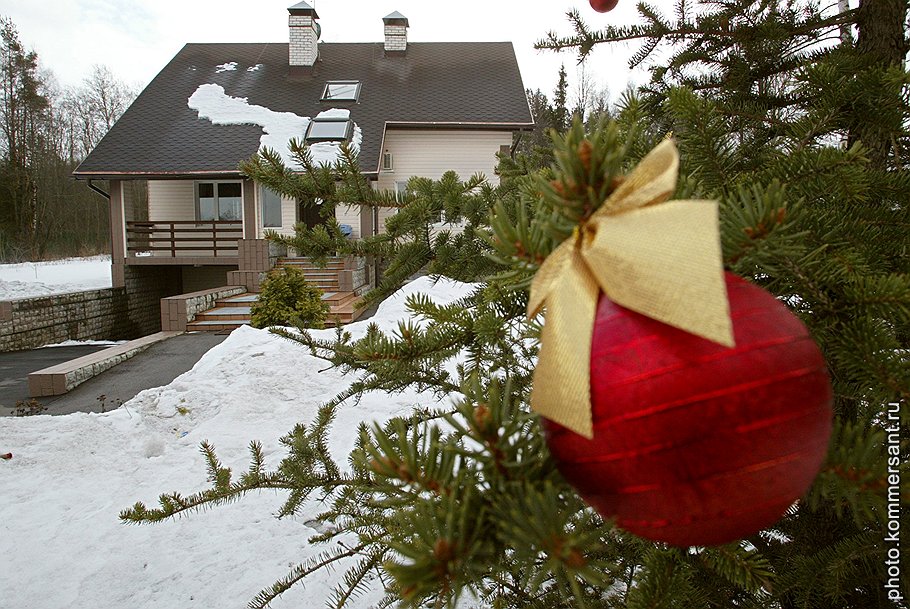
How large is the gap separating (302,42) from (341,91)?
10.3 feet

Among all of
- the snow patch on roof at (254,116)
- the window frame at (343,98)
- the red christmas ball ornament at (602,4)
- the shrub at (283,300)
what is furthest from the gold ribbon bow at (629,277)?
the window frame at (343,98)

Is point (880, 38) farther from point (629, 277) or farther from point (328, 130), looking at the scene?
point (328, 130)

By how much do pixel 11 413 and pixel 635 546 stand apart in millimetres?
9404

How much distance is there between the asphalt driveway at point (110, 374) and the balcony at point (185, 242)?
195 inches

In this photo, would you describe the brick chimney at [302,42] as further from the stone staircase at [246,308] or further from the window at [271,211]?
the stone staircase at [246,308]

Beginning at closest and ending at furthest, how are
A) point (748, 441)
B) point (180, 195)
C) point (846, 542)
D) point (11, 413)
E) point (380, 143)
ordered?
1. point (748, 441)
2. point (846, 542)
3. point (11, 413)
4. point (380, 143)
5. point (180, 195)

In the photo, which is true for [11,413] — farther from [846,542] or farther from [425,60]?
[425,60]

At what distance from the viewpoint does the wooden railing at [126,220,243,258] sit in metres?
18.5

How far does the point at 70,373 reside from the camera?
9289 mm

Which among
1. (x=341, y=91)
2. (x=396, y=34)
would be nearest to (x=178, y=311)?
(x=341, y=91)

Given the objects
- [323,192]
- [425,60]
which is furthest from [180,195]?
[323,192]

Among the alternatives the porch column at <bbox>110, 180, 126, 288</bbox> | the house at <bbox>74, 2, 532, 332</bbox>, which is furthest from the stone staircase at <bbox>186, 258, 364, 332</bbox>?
the porch column at <bbox>110, 180, 126, 288</bbox>

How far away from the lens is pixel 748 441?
0.57 meters

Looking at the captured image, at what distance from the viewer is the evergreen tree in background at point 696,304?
22.5 inches
